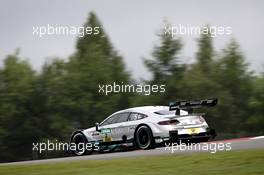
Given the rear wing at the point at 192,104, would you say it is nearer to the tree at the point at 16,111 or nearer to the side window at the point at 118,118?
the side window at the point at 118,118

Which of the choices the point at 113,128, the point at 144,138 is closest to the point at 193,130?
the point at 144,138

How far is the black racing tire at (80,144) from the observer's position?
16.9m

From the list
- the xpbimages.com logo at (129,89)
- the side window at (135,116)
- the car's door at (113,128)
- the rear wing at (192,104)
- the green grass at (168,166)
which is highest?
the xpbimages.com logo at (129,89)

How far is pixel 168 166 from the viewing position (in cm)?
1087

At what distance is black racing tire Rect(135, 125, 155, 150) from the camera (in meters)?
14.8

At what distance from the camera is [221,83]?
40.2 meters

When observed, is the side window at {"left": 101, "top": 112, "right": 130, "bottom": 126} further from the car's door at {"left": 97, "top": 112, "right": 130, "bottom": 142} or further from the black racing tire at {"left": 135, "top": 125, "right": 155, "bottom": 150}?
the black racing tire at {"left": 135, "top": 125, "right": 155, "bottom": 150}

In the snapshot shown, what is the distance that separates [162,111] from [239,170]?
5.72 meters

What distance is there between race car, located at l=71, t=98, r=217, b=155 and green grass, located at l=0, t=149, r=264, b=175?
2.09 metres

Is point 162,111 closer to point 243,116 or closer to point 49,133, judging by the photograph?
point 49,133

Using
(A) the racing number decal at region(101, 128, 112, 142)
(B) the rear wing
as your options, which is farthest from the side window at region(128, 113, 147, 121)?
(A) the racing number decal at region(101, 128, 112, 142)

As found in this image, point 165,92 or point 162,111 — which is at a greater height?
point 165,92

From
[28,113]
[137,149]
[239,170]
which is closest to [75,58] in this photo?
[28,113]

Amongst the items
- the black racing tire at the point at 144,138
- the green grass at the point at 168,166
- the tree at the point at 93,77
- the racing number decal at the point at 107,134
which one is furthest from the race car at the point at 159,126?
the tree at the point at 93,77
